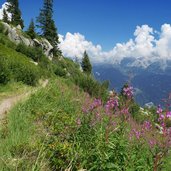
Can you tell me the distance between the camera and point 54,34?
226 feet

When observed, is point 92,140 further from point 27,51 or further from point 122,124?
point 27,51

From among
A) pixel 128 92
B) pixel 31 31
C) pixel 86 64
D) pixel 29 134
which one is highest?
pixel 86 64

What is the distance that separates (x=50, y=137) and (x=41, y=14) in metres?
64.4

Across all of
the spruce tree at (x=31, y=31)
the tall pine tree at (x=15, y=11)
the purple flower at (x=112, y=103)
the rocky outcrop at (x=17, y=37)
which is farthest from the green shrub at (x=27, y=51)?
→ the purple flower at (x=112, y=103)

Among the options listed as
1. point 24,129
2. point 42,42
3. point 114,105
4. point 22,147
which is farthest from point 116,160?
point 42,42

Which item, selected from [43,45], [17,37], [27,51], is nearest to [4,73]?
[27,51]

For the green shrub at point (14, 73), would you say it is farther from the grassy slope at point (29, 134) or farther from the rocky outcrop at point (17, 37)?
the rocky outcrop at point (17, 37)

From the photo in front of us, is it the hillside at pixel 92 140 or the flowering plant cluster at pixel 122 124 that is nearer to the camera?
the hillside at pixel 92 140

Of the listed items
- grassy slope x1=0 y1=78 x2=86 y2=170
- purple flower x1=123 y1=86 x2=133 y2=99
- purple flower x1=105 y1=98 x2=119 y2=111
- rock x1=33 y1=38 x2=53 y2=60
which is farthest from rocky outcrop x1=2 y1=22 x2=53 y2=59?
purple flower x1=123 y1=86 x2=133 y2=99

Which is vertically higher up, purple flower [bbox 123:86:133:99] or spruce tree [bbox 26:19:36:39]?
spruce tree [bbox 26:19:36:39]

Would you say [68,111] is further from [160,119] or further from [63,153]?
[160,119]

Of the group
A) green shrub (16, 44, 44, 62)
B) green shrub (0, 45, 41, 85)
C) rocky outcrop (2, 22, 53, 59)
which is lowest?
green shrub (0, 45, 41, 85)

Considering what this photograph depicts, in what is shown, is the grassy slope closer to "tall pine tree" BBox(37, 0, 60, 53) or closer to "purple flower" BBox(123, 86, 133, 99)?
"purple flower" BBox(123, 86, 133, 99)

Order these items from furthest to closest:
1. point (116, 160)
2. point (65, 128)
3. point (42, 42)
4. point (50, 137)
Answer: point (42, 42) < point (65, 128) < point (50, 137) < point (116, 160)
